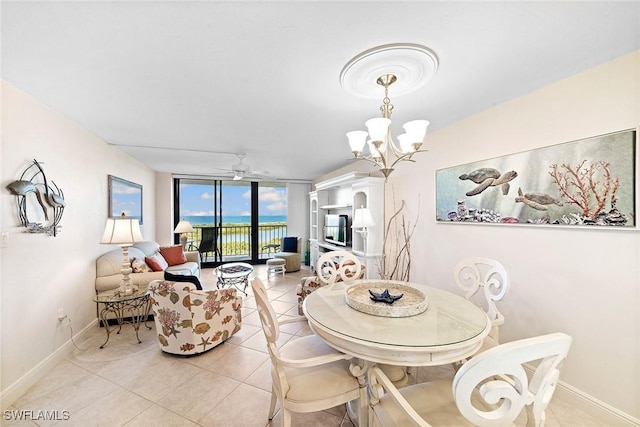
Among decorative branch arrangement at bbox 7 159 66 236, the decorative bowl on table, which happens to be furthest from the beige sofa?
the decorative bowl on table

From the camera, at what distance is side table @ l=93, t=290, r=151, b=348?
2631 mm

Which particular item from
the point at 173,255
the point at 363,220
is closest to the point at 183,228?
the point at 173,255

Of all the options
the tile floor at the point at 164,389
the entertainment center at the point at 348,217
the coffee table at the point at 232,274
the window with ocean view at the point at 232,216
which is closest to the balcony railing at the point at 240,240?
the window with ocean view at the point at 232,216

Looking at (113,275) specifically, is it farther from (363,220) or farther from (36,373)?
(363,220)

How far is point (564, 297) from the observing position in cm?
185

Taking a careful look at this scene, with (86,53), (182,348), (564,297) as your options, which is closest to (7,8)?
(86,53)

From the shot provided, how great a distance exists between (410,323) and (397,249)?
2.37 meters

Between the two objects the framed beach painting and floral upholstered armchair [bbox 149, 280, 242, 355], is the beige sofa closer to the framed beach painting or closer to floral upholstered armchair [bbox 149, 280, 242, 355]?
the framed beach painting

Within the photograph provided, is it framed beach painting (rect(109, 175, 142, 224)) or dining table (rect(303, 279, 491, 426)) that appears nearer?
dining table (rect(303, 279, 491, 426))

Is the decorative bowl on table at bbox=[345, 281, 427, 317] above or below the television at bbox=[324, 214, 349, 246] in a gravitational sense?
below

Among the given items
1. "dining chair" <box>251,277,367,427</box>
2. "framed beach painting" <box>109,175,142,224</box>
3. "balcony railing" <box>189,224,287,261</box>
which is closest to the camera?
"dining chair" <box>251,277,367,427</box>

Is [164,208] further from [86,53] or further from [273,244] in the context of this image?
[86,53]

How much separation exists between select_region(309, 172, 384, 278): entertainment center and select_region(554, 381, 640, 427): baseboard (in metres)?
2.26

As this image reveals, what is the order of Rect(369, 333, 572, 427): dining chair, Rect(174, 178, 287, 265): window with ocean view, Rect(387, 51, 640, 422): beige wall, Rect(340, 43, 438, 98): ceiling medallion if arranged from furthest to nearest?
Rect(174, 178, 287, 265): window with ocean view → Rect(387, 51, 640, 422): beige wall → Rect(340, 43, 438, 98): ceiling medallion → Rect(369, 333, 572, 427): dining chair
